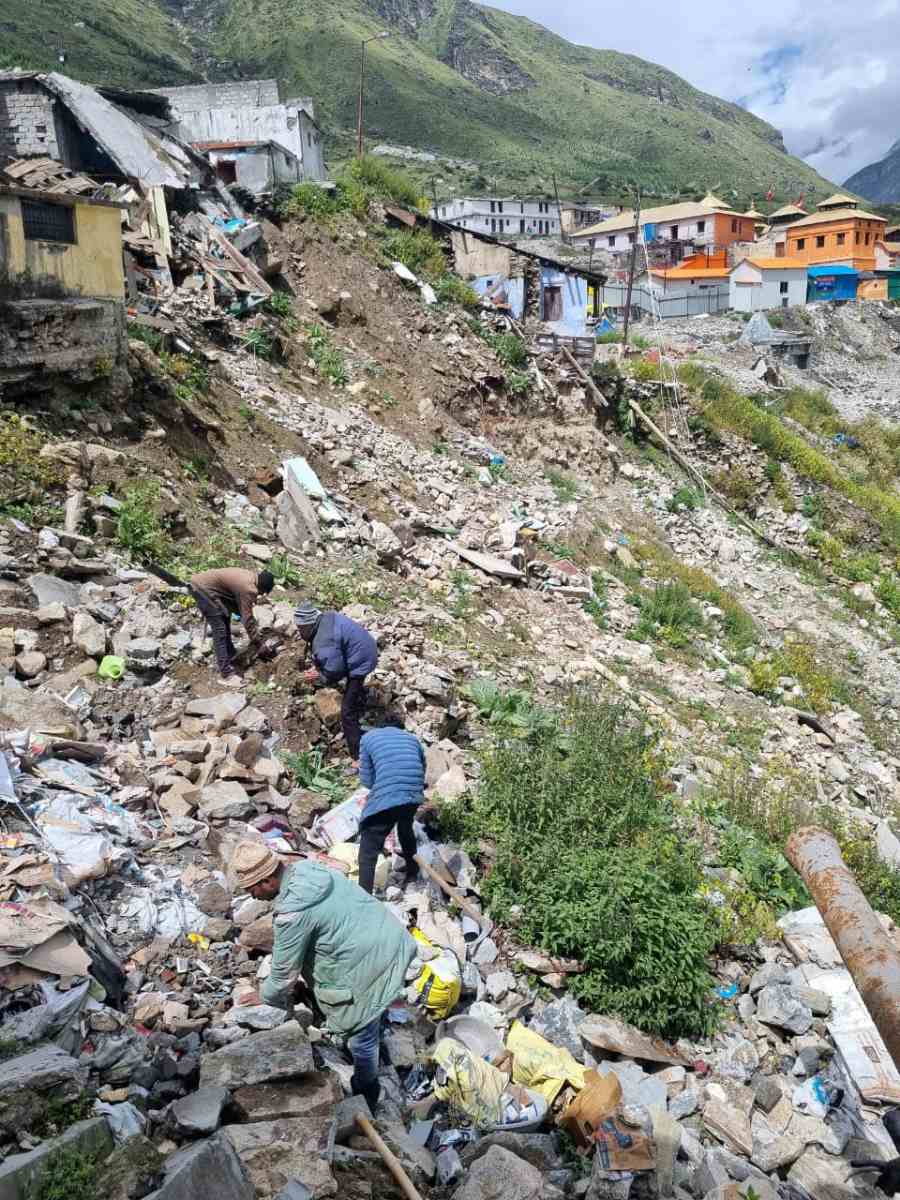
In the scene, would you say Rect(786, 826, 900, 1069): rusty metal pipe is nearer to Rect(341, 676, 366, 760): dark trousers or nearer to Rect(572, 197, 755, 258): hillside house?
Rect(341, 676, 366, 760): dark trousers

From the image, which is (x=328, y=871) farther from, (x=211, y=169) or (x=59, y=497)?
(x=211, y=169)

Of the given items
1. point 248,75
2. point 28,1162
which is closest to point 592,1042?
point 28,1162

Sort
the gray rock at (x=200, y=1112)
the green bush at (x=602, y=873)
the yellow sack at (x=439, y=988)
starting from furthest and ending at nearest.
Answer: the green bush at (x=602, y=873) < the yellow sack at (x=439, y=988) < the gray rock at (x=200, y=1112)

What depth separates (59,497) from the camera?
7.40 m

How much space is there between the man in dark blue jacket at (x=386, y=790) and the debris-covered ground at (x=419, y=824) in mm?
332

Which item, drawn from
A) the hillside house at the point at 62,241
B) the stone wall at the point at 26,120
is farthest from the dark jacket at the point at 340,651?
the stone wall at the point at 26,120

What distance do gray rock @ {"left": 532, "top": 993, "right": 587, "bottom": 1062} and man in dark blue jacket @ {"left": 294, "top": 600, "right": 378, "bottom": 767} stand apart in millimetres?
2186

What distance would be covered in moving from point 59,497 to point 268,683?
2.91 metres

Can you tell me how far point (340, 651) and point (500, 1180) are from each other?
3300 millimetres

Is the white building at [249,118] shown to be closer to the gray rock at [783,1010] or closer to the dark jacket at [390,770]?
the dark jacket at [390,770]

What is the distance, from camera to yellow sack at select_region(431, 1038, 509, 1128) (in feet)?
11.5

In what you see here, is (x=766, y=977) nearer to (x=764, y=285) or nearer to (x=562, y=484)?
(x=562, y=484)

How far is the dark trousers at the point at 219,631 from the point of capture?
6.04m

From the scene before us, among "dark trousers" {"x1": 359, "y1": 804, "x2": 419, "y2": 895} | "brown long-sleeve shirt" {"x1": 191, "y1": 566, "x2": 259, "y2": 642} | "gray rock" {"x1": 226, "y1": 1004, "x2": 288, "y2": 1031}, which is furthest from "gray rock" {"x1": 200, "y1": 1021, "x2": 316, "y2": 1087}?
"brown long-sleeve shirt" {"x1": 191, "y1": 566, "x2": 259, "y2": 642}
